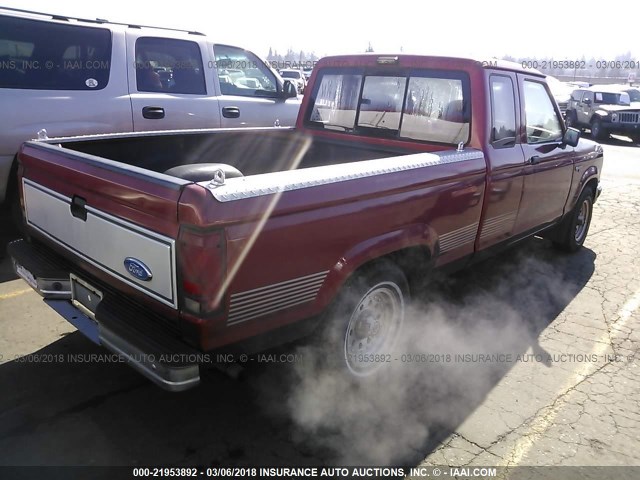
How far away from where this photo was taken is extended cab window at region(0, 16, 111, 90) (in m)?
4.77

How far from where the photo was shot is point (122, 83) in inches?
214

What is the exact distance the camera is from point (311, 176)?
2588 millimetres

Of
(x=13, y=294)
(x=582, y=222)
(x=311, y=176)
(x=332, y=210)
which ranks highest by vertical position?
(x=311, y=176)

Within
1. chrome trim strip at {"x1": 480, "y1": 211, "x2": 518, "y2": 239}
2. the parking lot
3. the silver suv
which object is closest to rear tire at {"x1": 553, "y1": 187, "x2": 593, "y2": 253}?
the parking lot

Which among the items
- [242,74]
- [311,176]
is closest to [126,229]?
[311,176]

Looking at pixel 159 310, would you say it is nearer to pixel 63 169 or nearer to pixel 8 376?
pixel 63 169

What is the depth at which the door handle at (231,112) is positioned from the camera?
6.25 metres

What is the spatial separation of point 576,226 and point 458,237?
2975 millimetres

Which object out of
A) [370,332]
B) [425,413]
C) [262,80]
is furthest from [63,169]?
[262,80]

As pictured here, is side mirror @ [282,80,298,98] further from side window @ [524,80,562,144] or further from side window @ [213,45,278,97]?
side window @ [524,80,562,144]

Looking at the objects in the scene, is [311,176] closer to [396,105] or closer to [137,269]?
[137,269]

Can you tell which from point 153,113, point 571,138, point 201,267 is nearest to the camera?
point 201,267

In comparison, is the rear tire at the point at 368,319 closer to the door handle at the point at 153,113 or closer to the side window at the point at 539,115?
the side window at the point at 539,115

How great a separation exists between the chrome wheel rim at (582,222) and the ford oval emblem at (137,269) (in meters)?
5.12
